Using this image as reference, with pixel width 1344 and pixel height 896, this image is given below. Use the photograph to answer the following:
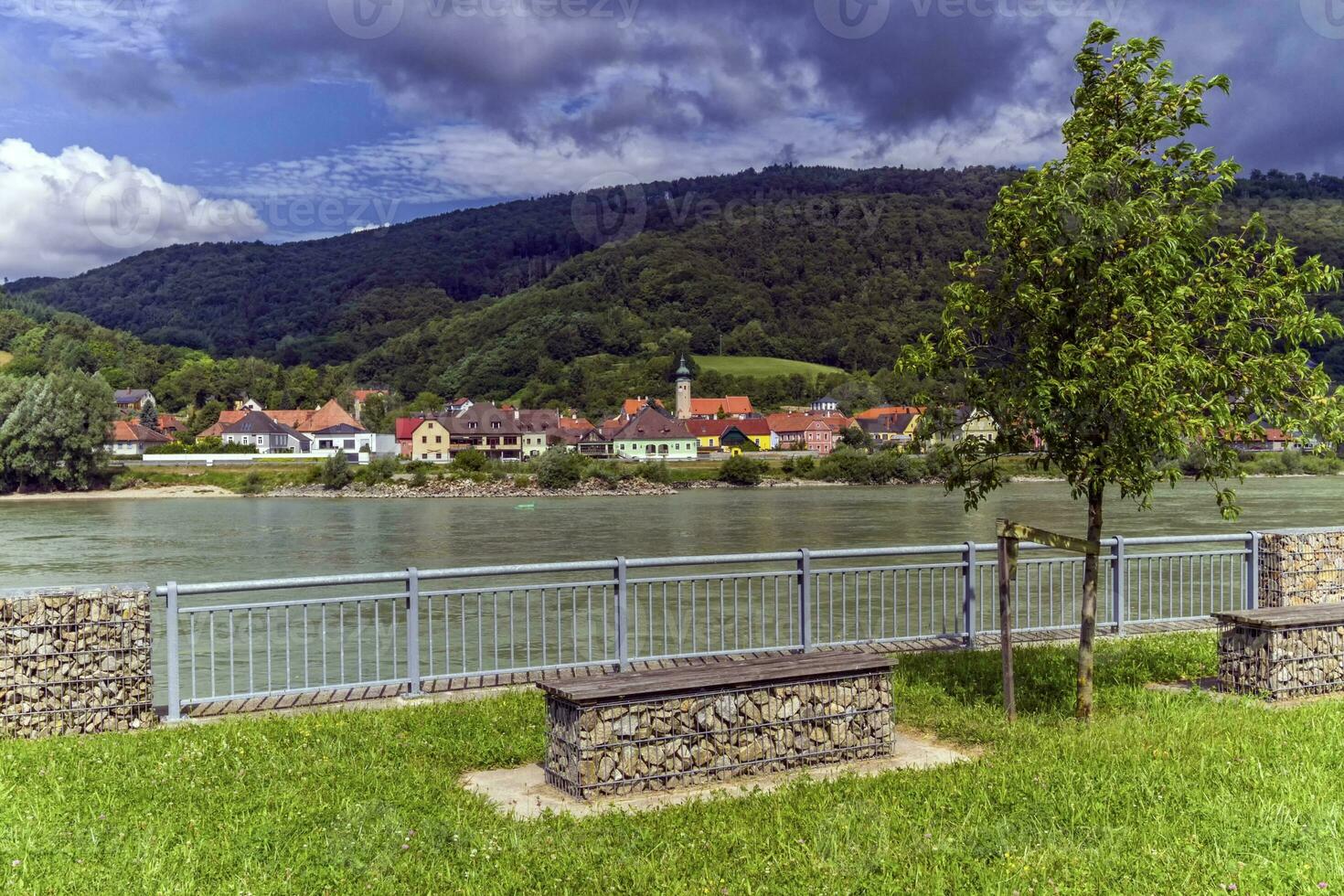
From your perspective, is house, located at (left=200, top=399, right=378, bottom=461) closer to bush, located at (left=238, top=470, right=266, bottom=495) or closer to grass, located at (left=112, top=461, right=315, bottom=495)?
grass, located at (left=112, top=461, right=315, bottom=495)

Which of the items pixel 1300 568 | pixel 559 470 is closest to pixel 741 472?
pixel 559 470

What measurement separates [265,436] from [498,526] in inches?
2913

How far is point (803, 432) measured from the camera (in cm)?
12456

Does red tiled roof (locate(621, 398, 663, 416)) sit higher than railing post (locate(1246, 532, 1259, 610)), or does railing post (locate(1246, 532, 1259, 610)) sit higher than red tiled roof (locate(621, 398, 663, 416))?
red tiled roof (locate(621, 398, 663, 416))

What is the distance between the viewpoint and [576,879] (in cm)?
530

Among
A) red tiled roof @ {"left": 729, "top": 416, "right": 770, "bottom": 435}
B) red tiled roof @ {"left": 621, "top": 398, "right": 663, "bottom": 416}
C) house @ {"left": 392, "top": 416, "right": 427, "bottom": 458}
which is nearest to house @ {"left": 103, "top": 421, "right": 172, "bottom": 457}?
house @ {"left": 392, "top": 416, "right": 427, "bottom": 458}

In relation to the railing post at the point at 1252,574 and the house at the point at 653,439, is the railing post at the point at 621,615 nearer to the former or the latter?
the railing post at the point at 1252,574

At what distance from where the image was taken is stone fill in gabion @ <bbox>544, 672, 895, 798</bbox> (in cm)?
690

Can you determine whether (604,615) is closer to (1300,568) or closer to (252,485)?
(1300,568)

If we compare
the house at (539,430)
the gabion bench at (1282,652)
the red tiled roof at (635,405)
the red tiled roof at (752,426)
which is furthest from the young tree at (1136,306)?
the red tiled roof at (635,405)

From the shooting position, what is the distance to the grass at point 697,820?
523 cm

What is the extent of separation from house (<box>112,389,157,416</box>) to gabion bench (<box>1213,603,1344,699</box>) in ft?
464

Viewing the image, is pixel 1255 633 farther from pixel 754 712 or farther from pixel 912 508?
pixel 912 508

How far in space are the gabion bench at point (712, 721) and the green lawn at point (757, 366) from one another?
14908 cm
